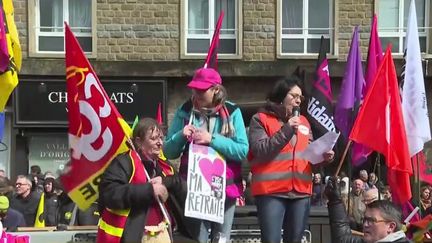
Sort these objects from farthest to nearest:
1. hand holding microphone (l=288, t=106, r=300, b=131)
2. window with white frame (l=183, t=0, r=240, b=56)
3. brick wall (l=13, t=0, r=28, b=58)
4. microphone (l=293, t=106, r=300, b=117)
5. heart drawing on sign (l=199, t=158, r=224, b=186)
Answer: window with white frame (l=183, t=0, r=240, b=56), brick wall (l=13, t=0, r=28, b=58), microphone (l=293, t=106, r=300, b=117), hand holding microphone (l=288, t=106, r=300, b=131), heart drawing on sign (l=199, t=158, r=224, b=186)

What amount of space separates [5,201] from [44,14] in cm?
973

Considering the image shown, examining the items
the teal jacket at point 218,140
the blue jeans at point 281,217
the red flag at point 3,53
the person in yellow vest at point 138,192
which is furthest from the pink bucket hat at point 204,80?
the red flag at point 3,53

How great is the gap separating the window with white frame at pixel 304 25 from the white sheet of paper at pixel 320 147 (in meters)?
11.0

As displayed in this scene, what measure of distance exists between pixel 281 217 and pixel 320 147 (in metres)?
0.60

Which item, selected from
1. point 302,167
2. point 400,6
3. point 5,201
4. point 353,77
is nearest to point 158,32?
point 400,6

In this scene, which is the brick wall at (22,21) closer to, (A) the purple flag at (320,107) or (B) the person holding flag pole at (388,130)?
(A) the purple flag at (320,107)

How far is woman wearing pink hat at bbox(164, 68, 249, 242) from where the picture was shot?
598cm

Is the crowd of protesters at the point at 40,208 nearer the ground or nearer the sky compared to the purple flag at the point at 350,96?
nearer the ground

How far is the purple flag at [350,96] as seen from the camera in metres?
9.28

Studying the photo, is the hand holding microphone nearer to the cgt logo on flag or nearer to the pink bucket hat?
the pink bucket hat

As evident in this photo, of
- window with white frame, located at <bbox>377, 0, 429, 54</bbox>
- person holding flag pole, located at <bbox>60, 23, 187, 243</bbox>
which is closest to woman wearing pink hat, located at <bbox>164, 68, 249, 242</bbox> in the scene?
person holding flag pole, located at <bbox>60, 23, 187, 243</bbox>

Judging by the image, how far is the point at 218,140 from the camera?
236 inches

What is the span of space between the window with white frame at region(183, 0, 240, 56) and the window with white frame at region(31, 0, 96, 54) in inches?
77.0

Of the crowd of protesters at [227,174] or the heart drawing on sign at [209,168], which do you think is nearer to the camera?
the crowd of protesters at [227,174]
